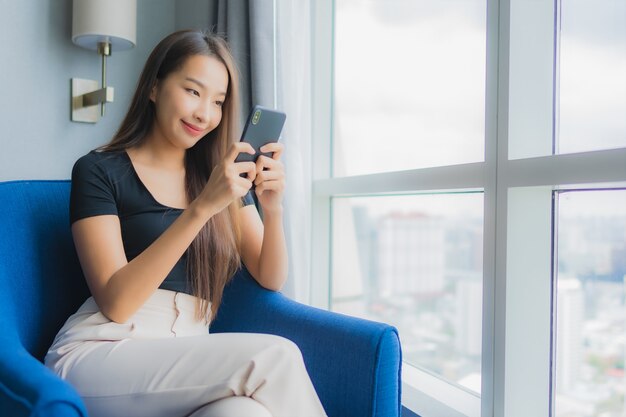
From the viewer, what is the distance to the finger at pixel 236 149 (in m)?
1.13

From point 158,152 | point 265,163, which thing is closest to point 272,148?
point 265,163

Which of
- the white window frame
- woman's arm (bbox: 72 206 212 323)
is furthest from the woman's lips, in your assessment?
the white window frame

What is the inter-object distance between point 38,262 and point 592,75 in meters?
1.20

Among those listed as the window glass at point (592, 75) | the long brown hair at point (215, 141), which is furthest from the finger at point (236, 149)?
the window glass at point (592, 75)

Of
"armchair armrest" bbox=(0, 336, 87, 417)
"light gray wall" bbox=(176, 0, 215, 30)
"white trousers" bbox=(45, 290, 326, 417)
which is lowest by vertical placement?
"white trousers" bbox=(45, 290, 326, 417)

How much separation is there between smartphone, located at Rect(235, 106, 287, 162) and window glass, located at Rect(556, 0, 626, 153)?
58 cm

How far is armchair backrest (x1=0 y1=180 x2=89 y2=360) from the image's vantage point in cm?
119

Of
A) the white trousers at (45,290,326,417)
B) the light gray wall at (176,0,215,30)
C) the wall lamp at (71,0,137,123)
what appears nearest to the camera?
the white trousers at (45,290,326,417)

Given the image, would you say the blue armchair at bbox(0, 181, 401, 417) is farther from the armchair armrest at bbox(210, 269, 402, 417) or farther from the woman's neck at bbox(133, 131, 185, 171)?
the woman's neck at bbox(133, 131, 185, 171)

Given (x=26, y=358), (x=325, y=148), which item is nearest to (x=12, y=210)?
(x=26, y=358)

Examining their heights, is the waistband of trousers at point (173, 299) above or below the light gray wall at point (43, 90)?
below

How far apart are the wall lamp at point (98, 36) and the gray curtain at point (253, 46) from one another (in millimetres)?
317

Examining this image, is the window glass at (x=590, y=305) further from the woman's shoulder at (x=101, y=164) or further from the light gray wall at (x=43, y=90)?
the light gray wall at (x=43, y=90)

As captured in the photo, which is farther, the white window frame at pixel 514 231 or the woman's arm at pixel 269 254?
the woman's arm at pixel 269 254
